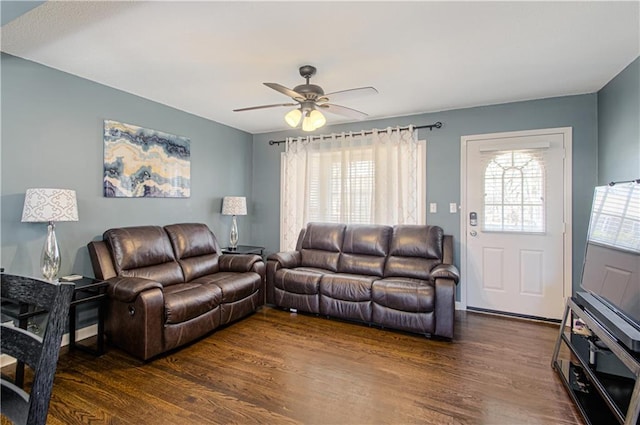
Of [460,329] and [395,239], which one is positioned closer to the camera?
[460,329]

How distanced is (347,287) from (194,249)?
5.95 ft

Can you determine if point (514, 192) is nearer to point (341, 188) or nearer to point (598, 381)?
point (341, 188)

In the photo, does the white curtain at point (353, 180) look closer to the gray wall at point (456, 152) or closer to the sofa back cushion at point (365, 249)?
the gray wall at point (456, 152)

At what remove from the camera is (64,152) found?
9.41 ft

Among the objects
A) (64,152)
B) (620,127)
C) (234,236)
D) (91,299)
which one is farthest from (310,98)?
(620,127)

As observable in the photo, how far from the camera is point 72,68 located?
2.77 meters

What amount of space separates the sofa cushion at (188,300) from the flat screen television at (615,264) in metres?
2.89

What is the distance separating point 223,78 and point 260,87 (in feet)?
1.24

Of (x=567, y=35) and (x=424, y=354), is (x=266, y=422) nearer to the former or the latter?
(x=424, y=354)

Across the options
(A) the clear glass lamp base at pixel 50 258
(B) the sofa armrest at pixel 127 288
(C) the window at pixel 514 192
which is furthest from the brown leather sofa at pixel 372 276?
(A) the clear glass lamp base at pixel 50 258

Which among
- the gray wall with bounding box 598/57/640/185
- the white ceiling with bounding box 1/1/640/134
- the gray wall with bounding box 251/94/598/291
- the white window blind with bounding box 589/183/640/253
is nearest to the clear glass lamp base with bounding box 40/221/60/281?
the white ceiling with bounding box 1/1/640/134

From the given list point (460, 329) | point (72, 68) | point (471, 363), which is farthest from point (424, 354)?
point (72, 68)

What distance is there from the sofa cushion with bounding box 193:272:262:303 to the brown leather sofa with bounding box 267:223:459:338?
1.04 feet

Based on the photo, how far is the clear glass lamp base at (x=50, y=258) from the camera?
248 cm
